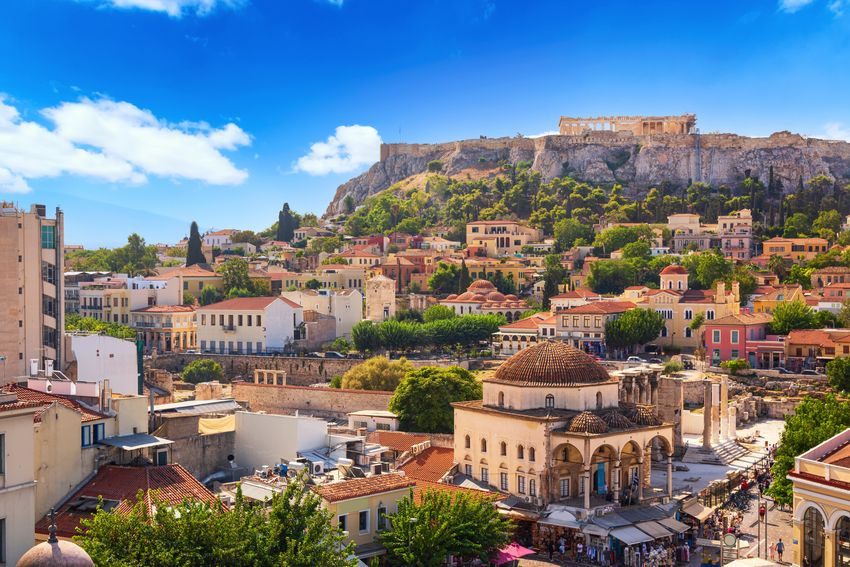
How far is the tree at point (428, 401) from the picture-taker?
154 ft

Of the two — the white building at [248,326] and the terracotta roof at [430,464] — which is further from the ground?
the white building at [248,326]

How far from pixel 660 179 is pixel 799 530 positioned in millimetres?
118561

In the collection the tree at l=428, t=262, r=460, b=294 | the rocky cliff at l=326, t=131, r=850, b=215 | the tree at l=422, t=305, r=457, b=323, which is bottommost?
the tree at l=422, t=305, r=457, b=323

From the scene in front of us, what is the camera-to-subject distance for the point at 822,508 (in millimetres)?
23969

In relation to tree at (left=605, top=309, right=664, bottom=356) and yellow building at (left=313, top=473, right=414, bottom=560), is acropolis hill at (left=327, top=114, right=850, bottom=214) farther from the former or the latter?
yellow building at (left=313, top=473, right=414, bottom=560)

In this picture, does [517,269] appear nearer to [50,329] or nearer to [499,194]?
[499,194]

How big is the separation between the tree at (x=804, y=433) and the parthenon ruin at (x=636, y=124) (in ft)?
382

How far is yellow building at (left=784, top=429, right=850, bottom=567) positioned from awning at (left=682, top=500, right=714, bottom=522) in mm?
10356

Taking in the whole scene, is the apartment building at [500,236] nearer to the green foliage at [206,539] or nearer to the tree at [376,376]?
the tree at [376,376]

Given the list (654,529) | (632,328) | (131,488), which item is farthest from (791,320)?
(131,488)

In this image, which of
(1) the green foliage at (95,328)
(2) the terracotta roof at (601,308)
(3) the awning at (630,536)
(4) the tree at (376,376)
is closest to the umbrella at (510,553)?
(3) the awning at (630,536)

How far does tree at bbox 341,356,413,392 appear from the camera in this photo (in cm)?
5847

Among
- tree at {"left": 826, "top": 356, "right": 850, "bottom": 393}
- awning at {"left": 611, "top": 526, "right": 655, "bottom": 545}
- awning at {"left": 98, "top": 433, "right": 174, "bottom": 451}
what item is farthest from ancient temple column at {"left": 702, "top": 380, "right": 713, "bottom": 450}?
awning at {"left": 98, "top": 433, "right": 174, "bottom": 451}

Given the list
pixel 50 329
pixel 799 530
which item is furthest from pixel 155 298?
pixel 799 530
